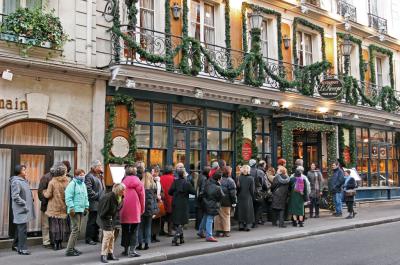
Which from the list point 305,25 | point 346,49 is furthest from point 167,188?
point 346,49

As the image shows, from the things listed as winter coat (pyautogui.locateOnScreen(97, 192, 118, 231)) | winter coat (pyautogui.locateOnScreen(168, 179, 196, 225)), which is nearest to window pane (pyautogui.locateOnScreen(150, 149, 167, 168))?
winter coat (pyautogui.locateOnScreen(168, 179, 196, 225))

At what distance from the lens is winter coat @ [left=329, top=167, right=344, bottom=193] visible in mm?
17031

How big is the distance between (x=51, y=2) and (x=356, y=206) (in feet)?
49.5

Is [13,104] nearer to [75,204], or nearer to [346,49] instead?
[75,204]

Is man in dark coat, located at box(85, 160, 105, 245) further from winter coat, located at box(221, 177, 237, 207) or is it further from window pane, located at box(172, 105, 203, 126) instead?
window pane, located at box(172, 105, 203, 126)

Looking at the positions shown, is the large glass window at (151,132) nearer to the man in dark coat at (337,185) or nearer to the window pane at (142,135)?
the window pane at (142,135)

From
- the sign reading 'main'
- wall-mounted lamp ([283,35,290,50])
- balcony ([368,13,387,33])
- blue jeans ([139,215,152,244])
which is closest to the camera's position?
blue jeans ([139,215,152,244])

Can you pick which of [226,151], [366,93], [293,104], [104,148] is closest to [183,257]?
[104,148]

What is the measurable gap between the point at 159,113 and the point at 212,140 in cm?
236

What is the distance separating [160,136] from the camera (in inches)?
566

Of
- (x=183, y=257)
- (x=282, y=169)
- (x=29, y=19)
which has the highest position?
(x=29, y=19)

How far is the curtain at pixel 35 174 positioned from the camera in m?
11.5

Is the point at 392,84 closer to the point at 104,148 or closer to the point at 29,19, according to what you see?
the point at 104,148

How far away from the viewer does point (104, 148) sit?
12.6m
